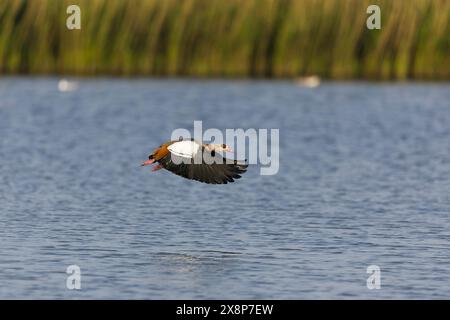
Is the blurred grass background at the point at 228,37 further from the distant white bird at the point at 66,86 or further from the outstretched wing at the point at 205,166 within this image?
the outstretched wing at the point at 205,166

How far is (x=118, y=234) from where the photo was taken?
12.6 m

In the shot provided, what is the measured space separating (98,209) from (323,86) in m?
14.8

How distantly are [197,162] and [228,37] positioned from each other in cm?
1566

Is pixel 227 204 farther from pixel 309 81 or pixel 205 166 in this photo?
pixel 309 81

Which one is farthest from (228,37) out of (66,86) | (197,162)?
(197,162)

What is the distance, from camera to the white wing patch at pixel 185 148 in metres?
11.5

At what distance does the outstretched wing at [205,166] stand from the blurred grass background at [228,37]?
15162mm

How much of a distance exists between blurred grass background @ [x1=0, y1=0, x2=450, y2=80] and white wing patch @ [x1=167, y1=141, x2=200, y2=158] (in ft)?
49.9

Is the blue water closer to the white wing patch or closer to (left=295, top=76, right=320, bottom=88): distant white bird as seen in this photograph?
the white wing patch

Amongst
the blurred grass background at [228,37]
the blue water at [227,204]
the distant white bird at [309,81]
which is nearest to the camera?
the blue water at [227,204]

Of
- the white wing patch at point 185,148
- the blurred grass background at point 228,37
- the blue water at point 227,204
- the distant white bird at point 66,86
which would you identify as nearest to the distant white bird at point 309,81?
the blurred grass background at point 228,37

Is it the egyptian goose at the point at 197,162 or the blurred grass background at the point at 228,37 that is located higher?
the blurred grass background at the point at 228,37

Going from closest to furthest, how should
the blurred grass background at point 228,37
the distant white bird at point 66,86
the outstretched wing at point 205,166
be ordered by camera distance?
the outstretched wing at point 205,166, the blurred grass background at point 228,37, the distant white bird at point 66,86
